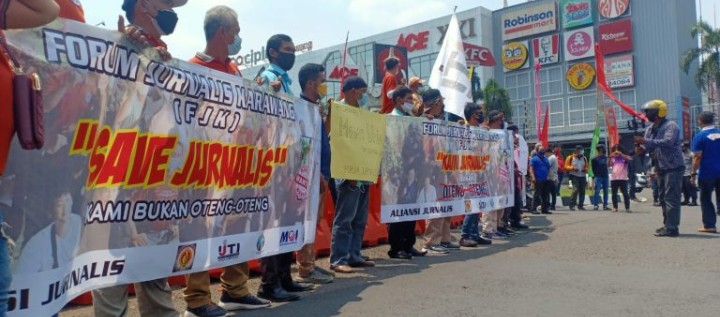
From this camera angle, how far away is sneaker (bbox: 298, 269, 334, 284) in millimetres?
5398

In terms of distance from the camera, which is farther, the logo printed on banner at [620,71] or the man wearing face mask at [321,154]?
the logo printed on banner at [620,71]

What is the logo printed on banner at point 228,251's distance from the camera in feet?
13.0

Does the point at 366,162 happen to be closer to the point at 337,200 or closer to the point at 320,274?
the point at 337,200

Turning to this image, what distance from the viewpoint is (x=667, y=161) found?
871 cm

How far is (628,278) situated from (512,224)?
4960mm

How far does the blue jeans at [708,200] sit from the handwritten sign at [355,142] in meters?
5.42

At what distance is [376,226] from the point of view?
804 cm

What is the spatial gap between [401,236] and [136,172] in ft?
13.3

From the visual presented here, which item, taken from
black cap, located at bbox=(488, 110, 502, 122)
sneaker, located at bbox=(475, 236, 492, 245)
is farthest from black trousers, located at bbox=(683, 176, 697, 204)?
sneaker, located at bbox=(475, 236, 492, 245)

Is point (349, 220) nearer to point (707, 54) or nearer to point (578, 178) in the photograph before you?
point (578, 178)

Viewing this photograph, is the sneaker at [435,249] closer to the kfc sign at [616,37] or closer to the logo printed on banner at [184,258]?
the logo printed on banner at [184,258]

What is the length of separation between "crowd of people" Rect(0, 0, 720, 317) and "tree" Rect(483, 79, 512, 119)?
42.4 meters

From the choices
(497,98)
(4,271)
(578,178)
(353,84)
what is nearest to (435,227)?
(353,84)

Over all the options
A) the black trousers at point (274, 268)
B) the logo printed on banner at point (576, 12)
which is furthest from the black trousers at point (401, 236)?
the logo printed on banner at point (576, 12)
